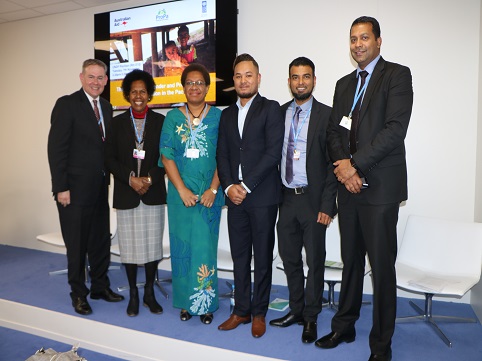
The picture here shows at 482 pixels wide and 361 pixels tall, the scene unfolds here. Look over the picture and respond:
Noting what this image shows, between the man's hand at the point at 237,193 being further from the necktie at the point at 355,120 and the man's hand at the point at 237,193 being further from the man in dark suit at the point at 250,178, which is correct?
the necktie at the point at 355,120

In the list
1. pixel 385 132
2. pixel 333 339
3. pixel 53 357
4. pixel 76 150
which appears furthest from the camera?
pixel 76 150

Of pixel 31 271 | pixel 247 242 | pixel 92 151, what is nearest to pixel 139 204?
pixel 92 151

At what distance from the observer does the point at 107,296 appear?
11.1 ft

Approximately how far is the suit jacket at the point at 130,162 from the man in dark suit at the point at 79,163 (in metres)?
0.20

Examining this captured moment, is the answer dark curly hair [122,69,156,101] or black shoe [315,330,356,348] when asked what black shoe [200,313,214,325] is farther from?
dark curly hair [122,69,156,101]

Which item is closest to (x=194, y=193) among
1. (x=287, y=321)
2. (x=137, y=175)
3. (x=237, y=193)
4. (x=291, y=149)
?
(x=237, y=193)

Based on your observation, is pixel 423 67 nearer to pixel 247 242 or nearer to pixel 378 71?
pixel 378 71

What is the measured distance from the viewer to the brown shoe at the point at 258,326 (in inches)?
104

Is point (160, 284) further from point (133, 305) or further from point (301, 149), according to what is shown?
point (301, 149)

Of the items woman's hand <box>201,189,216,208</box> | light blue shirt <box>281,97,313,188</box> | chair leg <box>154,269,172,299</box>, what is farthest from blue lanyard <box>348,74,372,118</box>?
chair leg <box>154,269,172,299</box>

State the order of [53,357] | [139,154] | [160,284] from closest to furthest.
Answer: [53,357]
[139,154]
[160,284]

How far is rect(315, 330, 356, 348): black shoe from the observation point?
8.16ft

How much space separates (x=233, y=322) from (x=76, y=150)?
178 cm

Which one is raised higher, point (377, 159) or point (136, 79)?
point (136, 79)
